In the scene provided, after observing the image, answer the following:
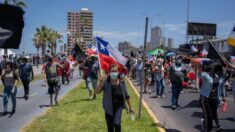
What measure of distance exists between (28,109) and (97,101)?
8.58 ft

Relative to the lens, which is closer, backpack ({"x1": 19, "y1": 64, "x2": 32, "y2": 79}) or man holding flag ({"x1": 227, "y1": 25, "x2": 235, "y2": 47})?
man holding flag ({"x1": 227, "y1": 25, "x2": 235, "y2": 47})

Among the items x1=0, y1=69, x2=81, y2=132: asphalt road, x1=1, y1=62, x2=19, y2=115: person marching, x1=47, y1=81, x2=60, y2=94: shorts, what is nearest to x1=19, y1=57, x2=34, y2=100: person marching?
x1=0, y1=69, x2=81, y2=132: asphalt road

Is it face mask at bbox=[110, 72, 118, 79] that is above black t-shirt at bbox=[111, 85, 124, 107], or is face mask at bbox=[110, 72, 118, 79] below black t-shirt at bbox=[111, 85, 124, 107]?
above

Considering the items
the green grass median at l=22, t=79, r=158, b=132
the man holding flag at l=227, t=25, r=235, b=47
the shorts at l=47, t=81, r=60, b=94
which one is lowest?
the green grass median at l=22, t=79, r=158, b=132

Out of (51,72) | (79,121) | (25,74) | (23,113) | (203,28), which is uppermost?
(203,28)

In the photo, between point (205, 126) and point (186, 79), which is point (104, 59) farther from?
point (186, 79)

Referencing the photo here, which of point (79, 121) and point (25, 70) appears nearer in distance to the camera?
point (79, 121)

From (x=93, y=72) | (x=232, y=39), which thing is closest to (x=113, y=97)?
(x=232, y=39)

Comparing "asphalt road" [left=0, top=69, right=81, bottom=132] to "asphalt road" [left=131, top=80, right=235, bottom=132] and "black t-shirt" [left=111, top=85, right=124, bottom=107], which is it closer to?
"black t-shirt" [left=111, top=85, right=124, bottom=107]

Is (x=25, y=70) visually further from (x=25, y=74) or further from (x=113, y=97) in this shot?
(x=113, y=97)

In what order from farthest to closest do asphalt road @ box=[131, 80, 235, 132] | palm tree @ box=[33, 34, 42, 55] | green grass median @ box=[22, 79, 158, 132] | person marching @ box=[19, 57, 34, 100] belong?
1. palm tree @ box=[33, 34, 42, 55]
2. person marching @ box=[19, 57, 34, 100]
3. asphalt road @ box=[131, 80, 235, 132]
4. green grass median @ box=[22, 79, 158, 132]

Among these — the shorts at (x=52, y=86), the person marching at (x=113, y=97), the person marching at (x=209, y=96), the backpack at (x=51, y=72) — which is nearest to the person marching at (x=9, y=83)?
the backpack at (x=51, y=72)

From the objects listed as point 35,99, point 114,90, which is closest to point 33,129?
point 114,90

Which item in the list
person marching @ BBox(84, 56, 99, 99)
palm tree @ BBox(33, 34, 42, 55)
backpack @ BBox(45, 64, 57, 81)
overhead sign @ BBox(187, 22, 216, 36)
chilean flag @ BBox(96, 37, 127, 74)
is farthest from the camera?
palm tree @ BBox(33, 34, 42, 55)
